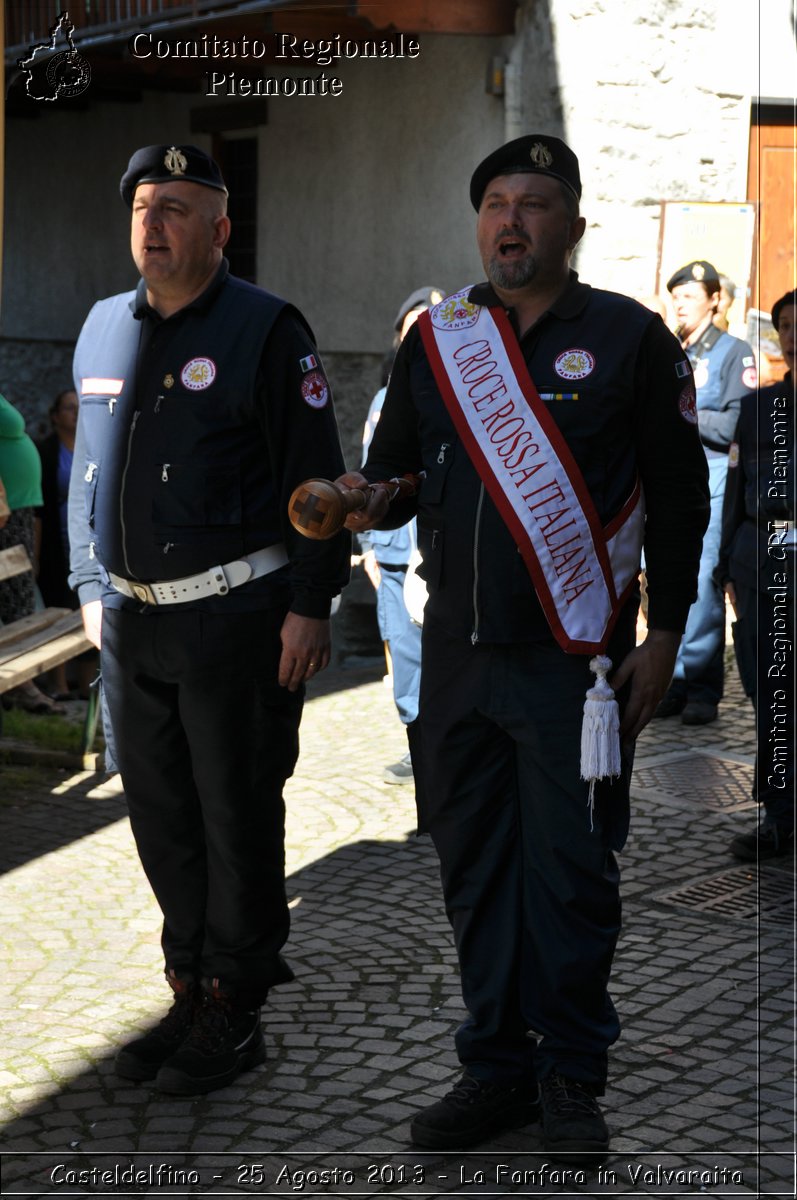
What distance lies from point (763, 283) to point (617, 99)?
4.58ft

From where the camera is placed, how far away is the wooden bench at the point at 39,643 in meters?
6.59

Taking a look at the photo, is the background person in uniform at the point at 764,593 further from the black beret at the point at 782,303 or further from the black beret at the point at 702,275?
the black beret at the point at 702,275

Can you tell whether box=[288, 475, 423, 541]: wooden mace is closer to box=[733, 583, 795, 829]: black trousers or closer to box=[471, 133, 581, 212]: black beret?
box=[471, 133, 581, 212]: black beret

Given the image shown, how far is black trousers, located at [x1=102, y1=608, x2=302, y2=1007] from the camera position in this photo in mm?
3803

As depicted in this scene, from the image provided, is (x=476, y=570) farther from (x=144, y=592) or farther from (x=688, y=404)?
(x=144, y=592)

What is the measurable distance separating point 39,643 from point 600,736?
13.4 feet

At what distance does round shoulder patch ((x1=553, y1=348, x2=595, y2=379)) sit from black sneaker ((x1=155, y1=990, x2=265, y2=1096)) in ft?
5.58

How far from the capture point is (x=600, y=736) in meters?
3.35

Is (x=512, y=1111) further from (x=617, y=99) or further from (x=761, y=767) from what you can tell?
(x=617, y=99)

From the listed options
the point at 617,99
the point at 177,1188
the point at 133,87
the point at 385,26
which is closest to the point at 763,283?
the point at 617,99

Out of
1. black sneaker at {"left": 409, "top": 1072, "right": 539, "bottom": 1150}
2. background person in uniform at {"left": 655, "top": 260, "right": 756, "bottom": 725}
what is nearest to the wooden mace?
black sneaker at {"left": 409, "top": 1072, "right": 539, "bottom": 1150}

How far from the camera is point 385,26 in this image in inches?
360

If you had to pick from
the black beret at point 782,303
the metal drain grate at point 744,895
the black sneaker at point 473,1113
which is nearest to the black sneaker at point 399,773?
the metal drain grate at point 744,895

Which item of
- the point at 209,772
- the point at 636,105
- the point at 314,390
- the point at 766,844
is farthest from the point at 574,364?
→ the point at 636,105
